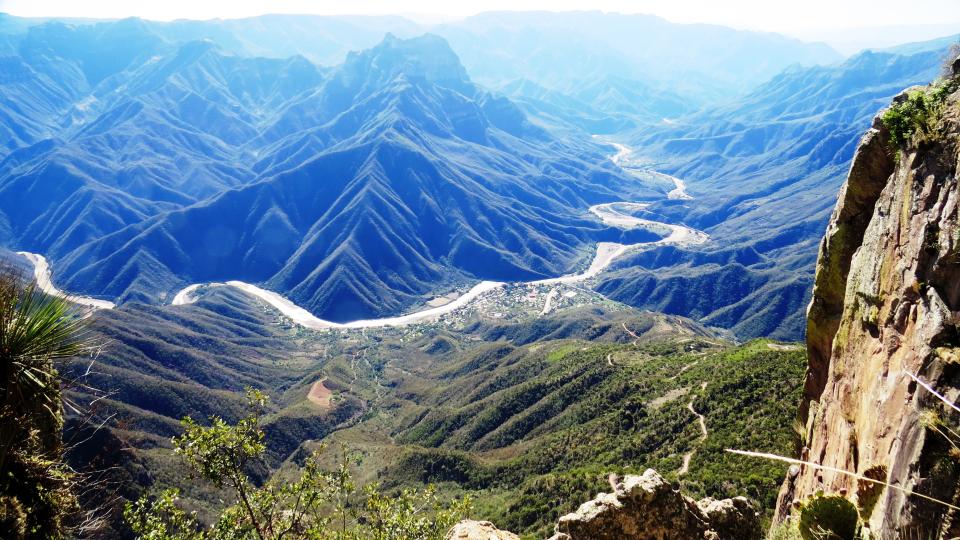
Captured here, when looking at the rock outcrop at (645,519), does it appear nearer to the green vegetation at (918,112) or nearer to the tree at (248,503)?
the tree at (248,503)

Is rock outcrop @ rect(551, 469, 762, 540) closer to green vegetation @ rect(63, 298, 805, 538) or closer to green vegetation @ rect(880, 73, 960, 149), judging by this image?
green vegetation @ rect(63, 298, 805, 538)

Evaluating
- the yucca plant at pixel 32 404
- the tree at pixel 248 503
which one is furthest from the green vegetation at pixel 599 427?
the yucca plant at pixel 32 404

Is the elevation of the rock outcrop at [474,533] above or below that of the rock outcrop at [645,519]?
below

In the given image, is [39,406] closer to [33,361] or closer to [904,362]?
[33,361]

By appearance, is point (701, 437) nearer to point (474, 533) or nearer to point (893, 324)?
point (893, 324)

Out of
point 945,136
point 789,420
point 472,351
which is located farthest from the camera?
point 472,351

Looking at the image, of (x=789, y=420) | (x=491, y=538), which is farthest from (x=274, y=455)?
(x=491, y=538)

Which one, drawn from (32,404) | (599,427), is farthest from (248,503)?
(599,427)
